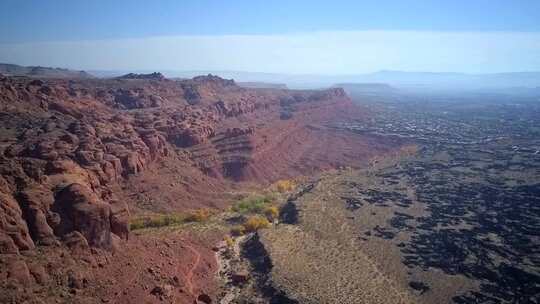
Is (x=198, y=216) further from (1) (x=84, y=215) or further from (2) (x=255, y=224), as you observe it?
(1) (x=84, y=215)

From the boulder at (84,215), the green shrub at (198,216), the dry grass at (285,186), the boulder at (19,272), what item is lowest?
the dry grass at (285,186)

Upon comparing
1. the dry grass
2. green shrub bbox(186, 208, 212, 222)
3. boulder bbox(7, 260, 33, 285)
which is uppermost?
boulder bbox(7, 260, 33, 285)

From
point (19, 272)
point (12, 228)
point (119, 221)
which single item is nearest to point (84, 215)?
point (119, 221)

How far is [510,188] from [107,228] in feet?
207

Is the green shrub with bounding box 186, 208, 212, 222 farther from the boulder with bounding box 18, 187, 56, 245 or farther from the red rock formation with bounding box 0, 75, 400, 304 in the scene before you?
the boulder with bounding box 18, 187, 56, 245

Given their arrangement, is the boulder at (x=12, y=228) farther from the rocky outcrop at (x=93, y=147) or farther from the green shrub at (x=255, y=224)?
the green shrub at (x=255, y=224)

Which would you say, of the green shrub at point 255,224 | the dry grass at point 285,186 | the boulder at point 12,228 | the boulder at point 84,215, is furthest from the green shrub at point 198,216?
the boulder at point 12,228

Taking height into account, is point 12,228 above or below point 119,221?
above

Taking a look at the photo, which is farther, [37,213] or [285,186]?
[285,186]

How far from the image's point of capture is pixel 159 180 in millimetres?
63312

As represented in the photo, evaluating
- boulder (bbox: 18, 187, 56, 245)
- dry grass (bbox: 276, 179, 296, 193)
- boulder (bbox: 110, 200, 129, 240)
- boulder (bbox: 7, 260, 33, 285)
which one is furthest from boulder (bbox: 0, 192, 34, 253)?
dry grass (bbox: 276, 179, 296, 193)

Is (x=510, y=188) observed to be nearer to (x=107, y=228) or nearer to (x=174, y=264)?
(x=174, y=264)

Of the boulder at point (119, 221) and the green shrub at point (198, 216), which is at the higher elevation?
the boulder at point (119, 221)

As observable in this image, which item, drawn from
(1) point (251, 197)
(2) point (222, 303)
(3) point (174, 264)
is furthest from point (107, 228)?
(1) point (251, 197)
